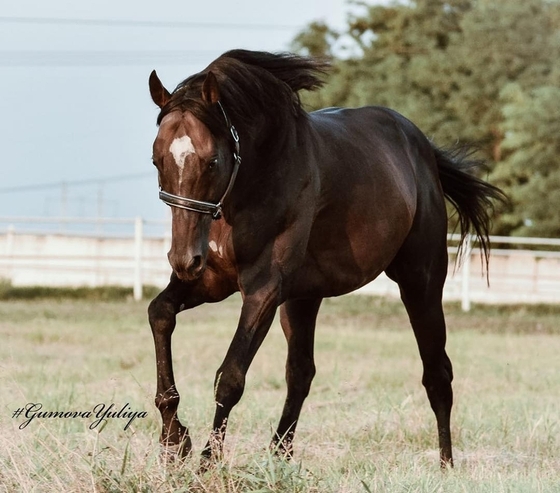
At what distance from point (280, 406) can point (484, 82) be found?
2107 centimetres

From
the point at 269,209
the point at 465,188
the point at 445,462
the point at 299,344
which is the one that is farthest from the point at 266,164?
the point at 465,188

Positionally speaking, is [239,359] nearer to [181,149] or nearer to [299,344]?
[181,149]

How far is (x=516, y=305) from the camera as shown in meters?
22.9

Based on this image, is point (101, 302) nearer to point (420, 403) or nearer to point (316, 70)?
point (420, 403)

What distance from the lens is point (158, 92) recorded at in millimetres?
4348

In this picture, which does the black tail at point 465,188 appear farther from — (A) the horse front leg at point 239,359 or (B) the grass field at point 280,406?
(A) the horse front leg at point 239,359

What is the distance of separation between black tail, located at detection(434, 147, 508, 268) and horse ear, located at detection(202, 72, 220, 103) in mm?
2719

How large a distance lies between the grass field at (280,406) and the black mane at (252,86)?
1.23 meters

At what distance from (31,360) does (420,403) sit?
4.61 meters

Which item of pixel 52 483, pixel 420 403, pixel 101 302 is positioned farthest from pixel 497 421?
pixel 101 302

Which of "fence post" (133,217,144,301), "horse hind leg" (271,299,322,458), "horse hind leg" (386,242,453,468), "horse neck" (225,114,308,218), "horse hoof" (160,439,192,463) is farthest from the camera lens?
"fence post" (133,217,144,301)

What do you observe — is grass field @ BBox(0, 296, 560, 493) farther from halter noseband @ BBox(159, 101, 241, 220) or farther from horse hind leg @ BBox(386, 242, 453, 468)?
halter noseband @ BBox(159, 101, 241, 220)

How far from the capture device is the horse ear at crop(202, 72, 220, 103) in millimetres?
4176

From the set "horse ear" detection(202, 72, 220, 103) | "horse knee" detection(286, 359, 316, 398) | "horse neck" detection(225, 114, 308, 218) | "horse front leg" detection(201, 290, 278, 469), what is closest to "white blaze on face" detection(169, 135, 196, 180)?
"horse ear" detection(202, 72, 220, 103)
